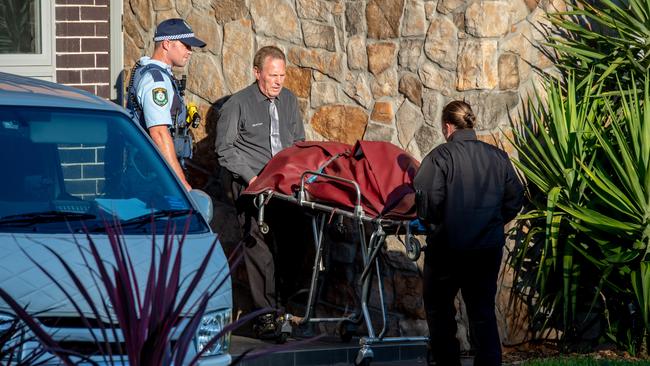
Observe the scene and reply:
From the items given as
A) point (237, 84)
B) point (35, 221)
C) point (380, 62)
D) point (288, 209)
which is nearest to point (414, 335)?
point (288, 209)

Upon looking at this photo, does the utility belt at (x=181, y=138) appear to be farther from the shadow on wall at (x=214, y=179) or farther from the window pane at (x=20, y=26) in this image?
the window pane at (x=20, y=26)

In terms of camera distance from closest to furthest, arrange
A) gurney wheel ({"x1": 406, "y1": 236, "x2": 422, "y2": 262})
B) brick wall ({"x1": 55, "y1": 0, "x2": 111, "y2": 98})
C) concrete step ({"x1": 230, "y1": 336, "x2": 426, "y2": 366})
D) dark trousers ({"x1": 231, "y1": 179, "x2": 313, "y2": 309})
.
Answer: gurney wheel ({"x1": 406, "y1": 236, "x2": 422, "y2": 262}) < concrete step ({"x1": 230, "y1": 336, "x2": 426, "y2": 366}) < dark trousers ({"x1": 231, "y1": 179, "x2": 313, "y2": 309}) < brick wall ({"x1": 55, "y1": 0, "x2": 111, "y2": 98})

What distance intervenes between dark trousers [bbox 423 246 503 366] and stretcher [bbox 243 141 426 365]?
181mm

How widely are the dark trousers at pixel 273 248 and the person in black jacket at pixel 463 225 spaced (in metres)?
1.73

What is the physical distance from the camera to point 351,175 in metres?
7.90

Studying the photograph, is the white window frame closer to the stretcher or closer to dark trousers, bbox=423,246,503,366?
the stretcher

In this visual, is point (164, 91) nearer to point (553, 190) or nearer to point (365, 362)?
point (365, 362)

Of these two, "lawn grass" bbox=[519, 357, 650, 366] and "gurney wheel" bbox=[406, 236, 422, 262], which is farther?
"lawn grass" bbox=[519, 357, 650, 366]

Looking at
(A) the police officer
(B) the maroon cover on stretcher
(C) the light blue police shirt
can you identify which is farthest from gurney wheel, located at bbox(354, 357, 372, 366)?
(C) the light blue police shirt

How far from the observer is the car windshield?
19.4 feet

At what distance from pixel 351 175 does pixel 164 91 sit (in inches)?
55.8

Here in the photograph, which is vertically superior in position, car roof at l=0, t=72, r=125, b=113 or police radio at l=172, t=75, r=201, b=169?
car roof at l=0, t=72, r=125, b=113

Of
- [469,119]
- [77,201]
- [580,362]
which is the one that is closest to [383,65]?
[469,119]

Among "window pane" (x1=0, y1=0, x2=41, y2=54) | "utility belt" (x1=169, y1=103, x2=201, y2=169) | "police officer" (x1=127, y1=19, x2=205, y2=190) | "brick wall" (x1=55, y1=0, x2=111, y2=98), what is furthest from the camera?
"window pane" (x1=0, y1=0, x2=41, y2=54)
